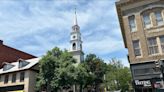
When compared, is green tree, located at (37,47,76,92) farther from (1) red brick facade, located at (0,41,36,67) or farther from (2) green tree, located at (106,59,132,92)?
(1) red brick facade, located at (0,41,36,67)

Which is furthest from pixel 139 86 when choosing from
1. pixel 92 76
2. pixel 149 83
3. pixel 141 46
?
pixel 92 76

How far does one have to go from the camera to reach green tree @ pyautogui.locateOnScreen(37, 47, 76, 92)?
1388 inches

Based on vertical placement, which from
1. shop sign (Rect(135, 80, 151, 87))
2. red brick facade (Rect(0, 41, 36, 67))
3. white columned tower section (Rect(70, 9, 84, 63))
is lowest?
shop sign (Rect(135, 80, 151, 87))

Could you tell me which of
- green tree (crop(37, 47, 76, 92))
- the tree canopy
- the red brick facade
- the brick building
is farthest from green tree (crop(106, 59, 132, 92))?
the red brick facade

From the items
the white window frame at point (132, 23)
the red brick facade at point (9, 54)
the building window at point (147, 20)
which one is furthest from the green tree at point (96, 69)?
the building window at point (147, 20)

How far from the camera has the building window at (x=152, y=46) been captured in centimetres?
2192

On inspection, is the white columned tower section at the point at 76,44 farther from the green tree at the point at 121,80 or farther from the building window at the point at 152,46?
the building window at the point at 152,46

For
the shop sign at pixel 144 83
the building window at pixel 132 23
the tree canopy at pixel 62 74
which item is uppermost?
the building window at pixel 132 23

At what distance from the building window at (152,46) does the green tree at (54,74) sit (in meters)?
17.5

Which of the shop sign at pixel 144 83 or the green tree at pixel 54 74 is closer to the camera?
the shop sign at pixel 144 83

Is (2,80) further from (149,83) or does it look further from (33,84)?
(149,83)

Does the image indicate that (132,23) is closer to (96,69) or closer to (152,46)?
(152,46)

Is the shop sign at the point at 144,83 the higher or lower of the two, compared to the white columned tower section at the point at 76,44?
lower

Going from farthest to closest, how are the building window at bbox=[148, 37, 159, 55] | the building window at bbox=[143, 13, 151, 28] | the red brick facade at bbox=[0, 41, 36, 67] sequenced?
the red brick facade at bbox=[0, 41, 36, 67] < the building window at bbox=[143, 13, 151, 28] < the building window at bbox=[148, 37, 159, 55]
